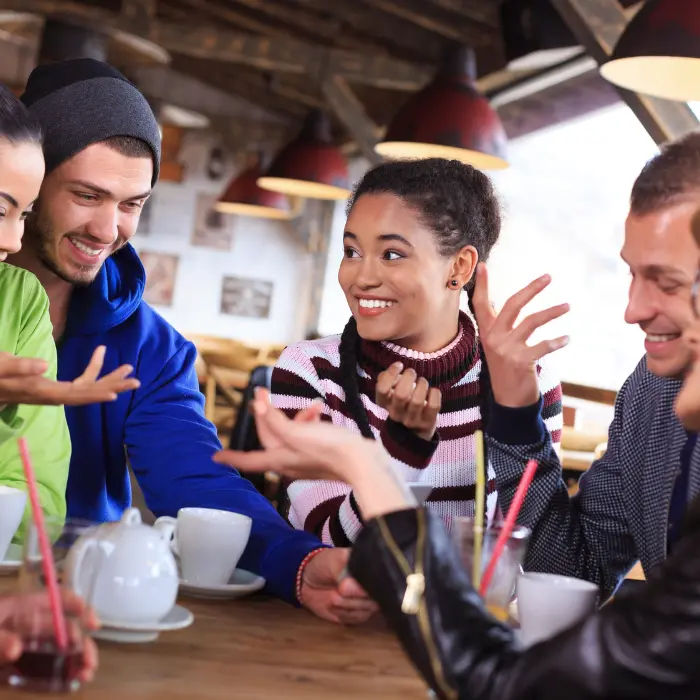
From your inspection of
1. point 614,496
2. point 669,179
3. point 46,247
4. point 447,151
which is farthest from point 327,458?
point 447,151

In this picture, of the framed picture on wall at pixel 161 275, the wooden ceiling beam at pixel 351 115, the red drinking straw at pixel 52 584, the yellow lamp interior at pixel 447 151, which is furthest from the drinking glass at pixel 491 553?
the framed picture on wall at pixel 161 275

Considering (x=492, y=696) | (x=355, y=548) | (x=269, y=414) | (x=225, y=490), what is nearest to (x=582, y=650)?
(x=492, y=696)

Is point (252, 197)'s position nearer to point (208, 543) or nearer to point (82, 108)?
point (82, 108)

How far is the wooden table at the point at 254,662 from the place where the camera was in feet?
3.84

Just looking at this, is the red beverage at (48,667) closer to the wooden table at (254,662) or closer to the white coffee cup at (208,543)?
the wooden table at (254,662)

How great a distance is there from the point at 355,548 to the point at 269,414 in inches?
8.6

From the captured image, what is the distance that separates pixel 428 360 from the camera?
2318 mm

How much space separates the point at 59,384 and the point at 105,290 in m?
0.85

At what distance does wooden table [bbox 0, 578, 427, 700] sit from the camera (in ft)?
3.84

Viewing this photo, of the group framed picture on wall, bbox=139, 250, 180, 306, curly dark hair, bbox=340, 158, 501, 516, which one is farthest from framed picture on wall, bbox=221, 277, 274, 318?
curly dark hair, bbox=340, 158, 501, 516

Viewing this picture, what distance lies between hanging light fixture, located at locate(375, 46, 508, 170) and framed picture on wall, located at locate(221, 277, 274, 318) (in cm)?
729

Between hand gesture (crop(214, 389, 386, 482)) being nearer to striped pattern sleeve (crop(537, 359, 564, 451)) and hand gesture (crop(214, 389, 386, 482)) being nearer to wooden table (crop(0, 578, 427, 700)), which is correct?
wooden table (crop(0, 578, 427, 700))

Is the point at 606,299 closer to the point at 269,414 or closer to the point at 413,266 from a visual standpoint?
the point at 413,266

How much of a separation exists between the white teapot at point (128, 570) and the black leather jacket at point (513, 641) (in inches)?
11.2
